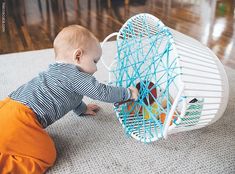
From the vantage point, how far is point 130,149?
837 mm

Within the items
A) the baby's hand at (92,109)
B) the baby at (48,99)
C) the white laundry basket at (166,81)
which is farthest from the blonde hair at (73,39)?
the baby's hand at (92,109)

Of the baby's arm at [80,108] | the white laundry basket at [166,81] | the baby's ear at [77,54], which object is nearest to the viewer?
the white laundry basket at [166,81]

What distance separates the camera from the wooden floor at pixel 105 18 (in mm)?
1725

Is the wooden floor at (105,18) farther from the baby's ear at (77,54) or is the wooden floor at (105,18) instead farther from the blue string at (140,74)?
the baby's ear at (77,54)

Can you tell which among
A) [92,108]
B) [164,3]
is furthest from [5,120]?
[164,3]

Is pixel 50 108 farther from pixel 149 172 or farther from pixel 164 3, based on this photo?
pixel 164 3

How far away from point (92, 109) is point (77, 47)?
0.30m

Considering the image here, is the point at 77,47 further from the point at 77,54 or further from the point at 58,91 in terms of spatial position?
the point at 58,91

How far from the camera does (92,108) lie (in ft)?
3.34

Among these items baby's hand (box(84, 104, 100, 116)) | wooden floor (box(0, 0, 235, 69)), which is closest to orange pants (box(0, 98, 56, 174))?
baby's hand (box(84, 104, 100, 116))

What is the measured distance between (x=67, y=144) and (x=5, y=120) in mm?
207

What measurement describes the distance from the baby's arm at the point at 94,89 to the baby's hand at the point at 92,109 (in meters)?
0.20

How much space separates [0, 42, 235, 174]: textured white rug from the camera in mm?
772

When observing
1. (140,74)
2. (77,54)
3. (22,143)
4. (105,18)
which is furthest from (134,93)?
(105,18)
